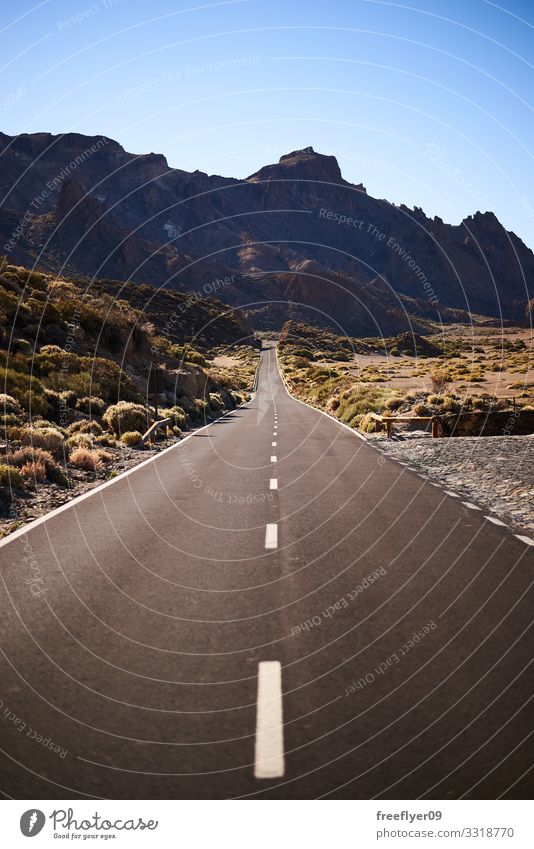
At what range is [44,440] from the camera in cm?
1792

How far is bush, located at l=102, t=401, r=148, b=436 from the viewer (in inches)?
1018

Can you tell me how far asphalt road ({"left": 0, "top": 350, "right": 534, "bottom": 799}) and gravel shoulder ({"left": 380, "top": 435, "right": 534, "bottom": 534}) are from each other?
111cm

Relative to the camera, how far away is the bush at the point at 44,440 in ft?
57.8

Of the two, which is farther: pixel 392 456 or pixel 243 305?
pixel 243 305

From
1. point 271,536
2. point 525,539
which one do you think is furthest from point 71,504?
point 525,539

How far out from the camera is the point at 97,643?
5438 millimetres

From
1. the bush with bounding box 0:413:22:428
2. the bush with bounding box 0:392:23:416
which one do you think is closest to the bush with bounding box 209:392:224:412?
the bush with bounding box 0:392:23:416

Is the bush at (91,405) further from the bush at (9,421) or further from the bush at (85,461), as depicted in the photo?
the bush at (85,461)

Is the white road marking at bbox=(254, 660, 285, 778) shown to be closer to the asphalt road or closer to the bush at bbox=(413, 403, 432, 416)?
the asphalt road

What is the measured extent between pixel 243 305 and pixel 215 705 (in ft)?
637

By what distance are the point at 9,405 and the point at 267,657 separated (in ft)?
61.1

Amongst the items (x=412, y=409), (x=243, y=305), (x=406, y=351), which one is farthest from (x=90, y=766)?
(x=243, y=305)

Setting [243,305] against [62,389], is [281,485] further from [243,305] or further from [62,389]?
[243,305]
